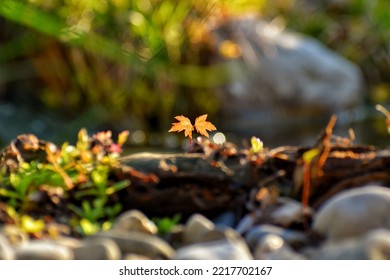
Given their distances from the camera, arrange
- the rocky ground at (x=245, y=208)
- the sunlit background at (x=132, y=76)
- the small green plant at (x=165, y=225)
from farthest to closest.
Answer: the sunlit background at (x=132, y=76)
the small green plant at (x=165, y=225)
the rocky ground at (x=245, y=208)

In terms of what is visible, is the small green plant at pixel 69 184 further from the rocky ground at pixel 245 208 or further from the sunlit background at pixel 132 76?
the sunlit background at pixel 132 76

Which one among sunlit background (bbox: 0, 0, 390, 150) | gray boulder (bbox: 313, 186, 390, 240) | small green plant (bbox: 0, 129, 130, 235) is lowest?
gray boulder (bbox: 313, 186, 390, 240)

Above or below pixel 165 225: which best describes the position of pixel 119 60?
above

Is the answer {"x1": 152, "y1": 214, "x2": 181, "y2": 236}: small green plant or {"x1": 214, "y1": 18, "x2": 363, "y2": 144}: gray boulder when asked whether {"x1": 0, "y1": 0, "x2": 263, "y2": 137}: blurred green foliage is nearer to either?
{"x1": 214, "y1": 18, "x2": 363, "y2": 144}: gray boulder

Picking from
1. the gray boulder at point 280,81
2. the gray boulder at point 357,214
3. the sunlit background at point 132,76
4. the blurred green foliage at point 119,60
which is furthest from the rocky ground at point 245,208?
the gray boulder at point 280,81

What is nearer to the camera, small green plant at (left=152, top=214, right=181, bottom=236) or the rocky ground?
the rocky ground

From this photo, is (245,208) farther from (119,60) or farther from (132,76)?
(132,76)

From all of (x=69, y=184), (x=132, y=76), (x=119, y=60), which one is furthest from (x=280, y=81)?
(x=69, y=184)

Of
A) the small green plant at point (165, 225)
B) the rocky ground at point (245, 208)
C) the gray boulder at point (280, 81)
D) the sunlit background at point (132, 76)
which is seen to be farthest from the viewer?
the gray boulder at point (280, 81)

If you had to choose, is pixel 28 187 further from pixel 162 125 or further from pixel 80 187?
pixel 162 125

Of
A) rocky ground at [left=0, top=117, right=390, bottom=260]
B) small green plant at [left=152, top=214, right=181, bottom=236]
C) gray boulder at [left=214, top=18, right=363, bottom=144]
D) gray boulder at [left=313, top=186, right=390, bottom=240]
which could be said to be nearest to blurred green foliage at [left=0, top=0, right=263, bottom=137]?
gray boulder at [left=214, top=18, right=363, bottom=144]

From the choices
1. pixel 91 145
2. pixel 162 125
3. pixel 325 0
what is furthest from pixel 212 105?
pixel 91 145

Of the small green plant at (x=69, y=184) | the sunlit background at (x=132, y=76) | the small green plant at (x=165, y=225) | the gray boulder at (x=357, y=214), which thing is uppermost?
the sunlit background at (x=132, y=76)
